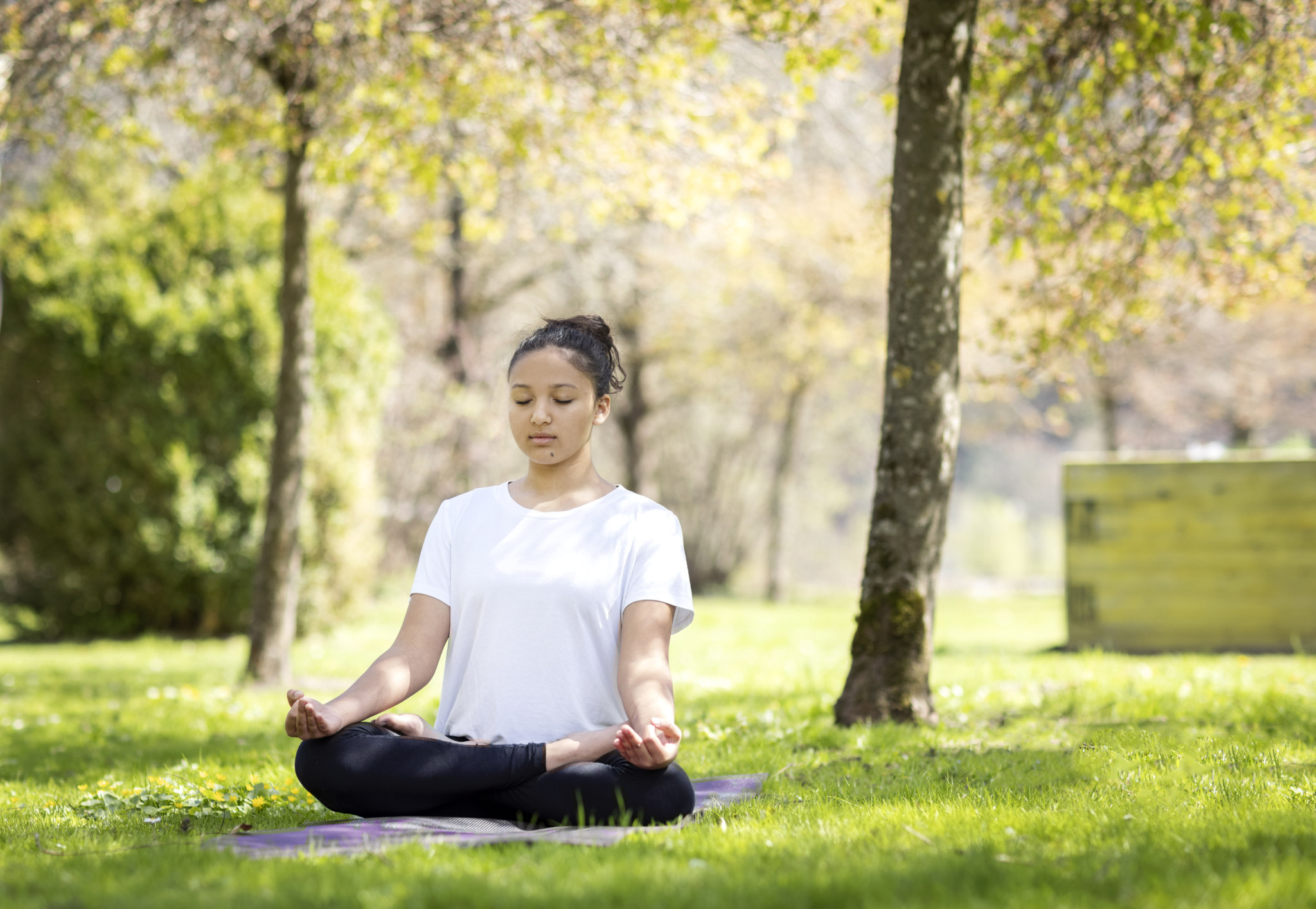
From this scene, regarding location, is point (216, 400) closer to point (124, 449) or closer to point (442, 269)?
point (124, 449)

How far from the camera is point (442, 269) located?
59.8 feet

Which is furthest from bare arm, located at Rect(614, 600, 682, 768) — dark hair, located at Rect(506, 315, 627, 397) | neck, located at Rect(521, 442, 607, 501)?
dark hair, located at Rect(506, 315, 627, 397)

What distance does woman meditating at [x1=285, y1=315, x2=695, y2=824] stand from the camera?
126 inches

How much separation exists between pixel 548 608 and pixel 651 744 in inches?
22.6

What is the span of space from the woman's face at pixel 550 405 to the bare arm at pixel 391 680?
0.62m

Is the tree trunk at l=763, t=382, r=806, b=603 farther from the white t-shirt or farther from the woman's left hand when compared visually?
the woman's left hand

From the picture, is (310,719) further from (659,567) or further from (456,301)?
(456,301)

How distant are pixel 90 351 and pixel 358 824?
9490 mm

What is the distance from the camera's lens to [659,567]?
3463 mm

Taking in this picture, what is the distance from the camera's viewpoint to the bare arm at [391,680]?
10.3ft

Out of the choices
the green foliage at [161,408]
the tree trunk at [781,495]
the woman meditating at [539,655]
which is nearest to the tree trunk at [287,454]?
the green foliage at [161,408]

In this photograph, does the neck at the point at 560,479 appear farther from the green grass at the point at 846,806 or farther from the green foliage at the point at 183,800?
the green foliage at the point at 183,800

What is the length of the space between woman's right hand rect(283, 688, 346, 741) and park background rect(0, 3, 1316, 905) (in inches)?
20.0

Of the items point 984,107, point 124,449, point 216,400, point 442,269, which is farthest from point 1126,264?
point 442,269
